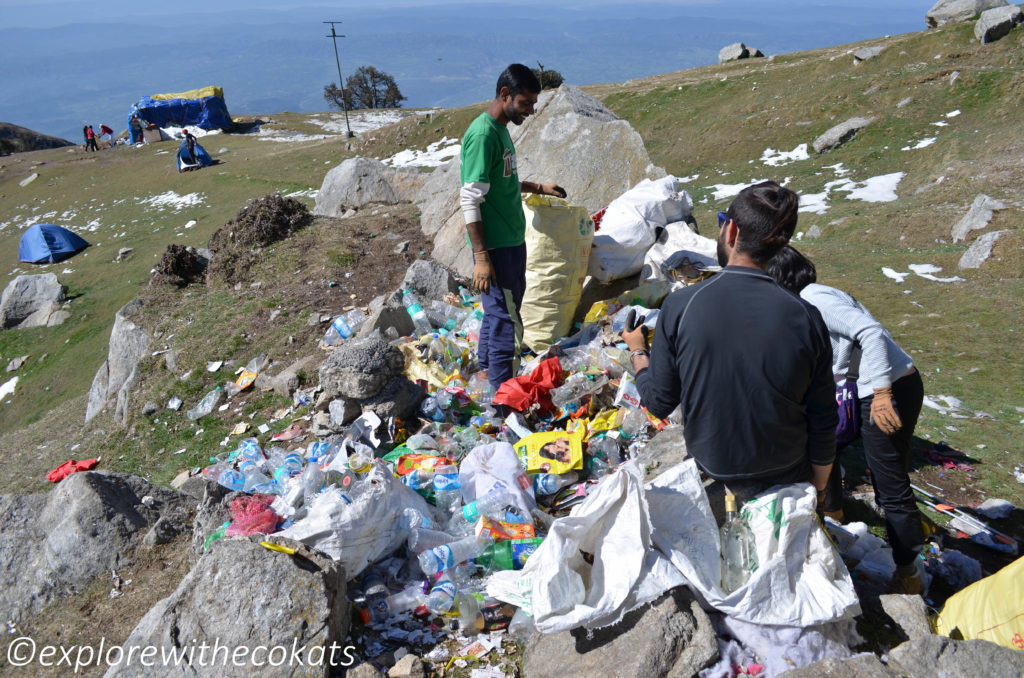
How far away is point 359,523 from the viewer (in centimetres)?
280

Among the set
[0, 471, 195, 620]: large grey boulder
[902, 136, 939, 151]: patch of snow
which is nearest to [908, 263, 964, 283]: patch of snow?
[902, 136, 939, 151]: patch of snow

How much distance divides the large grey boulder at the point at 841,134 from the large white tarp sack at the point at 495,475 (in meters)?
12.7

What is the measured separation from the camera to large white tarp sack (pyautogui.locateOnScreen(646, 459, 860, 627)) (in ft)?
6.53

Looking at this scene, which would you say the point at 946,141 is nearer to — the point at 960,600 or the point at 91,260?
the point at 960,600

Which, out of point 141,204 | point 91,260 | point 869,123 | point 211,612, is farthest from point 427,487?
point 141,204

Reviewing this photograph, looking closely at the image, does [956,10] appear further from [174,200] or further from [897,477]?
[174,200]

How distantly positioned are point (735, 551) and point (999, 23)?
18.6 metres

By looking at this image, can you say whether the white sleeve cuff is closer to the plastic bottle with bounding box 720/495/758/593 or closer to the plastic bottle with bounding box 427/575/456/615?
the plastic bottle with bounding box 427/575/456/615

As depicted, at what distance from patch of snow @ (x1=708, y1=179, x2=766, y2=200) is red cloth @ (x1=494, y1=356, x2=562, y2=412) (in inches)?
354

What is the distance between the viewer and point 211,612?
2.30m

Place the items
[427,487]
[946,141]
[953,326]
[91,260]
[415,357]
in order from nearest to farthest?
[427,487]
[415,357]
[953,326]
[946,141]
[91,260]

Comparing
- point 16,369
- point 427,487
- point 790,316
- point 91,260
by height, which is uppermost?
point 790,316

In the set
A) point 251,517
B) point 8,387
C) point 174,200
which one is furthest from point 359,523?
point 174,200

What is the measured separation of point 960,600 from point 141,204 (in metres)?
22.5
